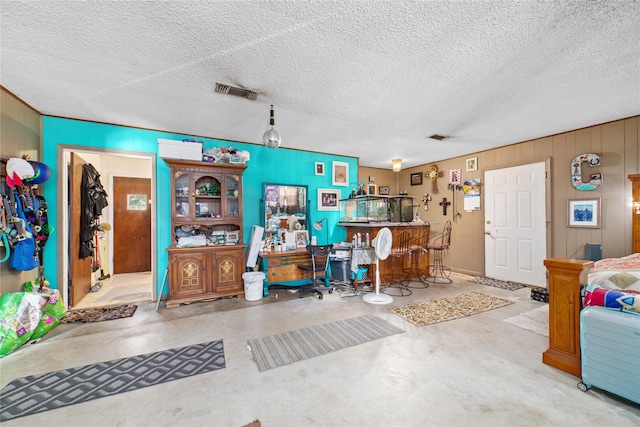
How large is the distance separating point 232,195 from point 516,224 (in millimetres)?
4990

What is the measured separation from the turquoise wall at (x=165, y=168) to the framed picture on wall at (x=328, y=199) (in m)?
0.09

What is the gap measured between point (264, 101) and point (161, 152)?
1725 mm

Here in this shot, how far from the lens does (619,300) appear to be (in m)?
1.79

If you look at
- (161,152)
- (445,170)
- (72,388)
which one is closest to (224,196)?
(161,152)

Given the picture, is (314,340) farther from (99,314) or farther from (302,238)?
(99,314)

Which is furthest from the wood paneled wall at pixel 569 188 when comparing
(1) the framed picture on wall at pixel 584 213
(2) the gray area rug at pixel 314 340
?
(2) the gray area rug at pixel 314 340

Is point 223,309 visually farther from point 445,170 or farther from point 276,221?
point 445,170

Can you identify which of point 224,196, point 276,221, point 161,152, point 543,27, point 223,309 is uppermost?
point 543,27

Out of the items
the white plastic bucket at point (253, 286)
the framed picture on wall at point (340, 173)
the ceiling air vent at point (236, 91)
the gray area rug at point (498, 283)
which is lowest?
the gray area rug at point (498, 283)

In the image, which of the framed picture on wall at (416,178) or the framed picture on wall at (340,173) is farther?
the framed picture on wall at (416,178)

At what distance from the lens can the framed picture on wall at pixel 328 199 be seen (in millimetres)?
5113

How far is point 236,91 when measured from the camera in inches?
104

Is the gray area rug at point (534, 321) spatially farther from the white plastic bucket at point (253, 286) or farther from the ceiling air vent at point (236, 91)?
the ceiling air vent at point (236, 91)

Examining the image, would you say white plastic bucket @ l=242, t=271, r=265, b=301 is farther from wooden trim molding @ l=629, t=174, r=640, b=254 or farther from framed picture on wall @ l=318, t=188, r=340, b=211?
wooden trim molding @ l=629, t=174, r=640, b=254
